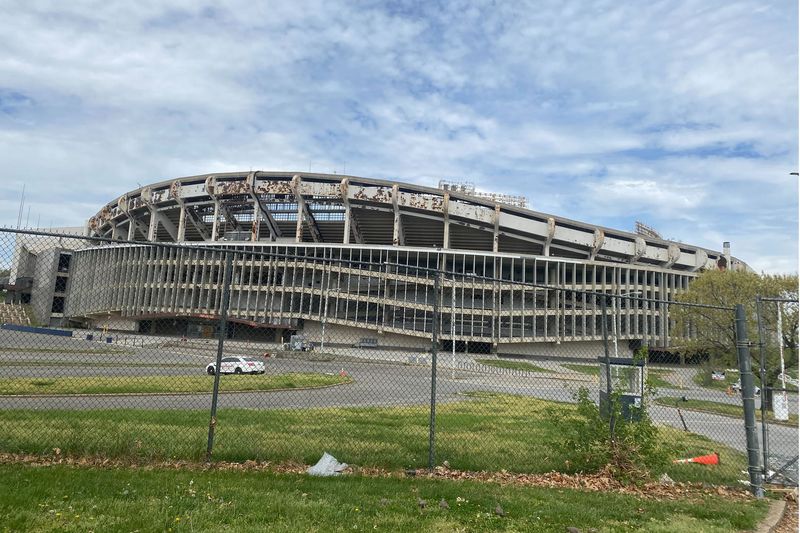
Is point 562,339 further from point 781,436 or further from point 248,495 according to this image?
point 248,495

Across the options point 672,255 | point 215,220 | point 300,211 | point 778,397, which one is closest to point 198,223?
point 215,220

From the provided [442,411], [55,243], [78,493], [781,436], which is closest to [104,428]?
[78,493]

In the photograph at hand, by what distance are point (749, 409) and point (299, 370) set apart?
1248cm

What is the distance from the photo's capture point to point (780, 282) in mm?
30562

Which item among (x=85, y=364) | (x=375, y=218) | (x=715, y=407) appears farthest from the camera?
(x=375, y=218)

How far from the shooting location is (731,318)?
25000mm

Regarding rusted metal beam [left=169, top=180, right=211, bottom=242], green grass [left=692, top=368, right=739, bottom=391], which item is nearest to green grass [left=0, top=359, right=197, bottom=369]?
green grass [left=692, top=368, right=739, bottom=391]

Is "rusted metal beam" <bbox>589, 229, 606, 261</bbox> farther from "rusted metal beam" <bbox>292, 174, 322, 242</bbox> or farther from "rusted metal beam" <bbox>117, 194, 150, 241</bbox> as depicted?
"rusted metal beam" <bbox>117, 194, 150, 241</bbox>

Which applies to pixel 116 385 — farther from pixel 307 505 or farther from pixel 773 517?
pixel 773 517

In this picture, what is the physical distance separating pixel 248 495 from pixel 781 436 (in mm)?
15840

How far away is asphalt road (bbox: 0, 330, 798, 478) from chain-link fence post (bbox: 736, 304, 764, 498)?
2.50 metres

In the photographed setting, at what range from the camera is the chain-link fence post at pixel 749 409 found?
7.04m

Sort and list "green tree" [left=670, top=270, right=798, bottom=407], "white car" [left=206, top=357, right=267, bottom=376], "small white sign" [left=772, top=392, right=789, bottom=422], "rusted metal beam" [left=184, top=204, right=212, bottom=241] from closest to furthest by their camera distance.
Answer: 1. "small white sign" [left=772, top=392, right=789, bottom=422]
2. "white car" [left=206, top=357, right=267, bottom=376]
3. "green tree" [left=670, top=270, right=798, bottom=407]
4. "rusted metal beam" [left=184, top=204, right=212, bottom=241]

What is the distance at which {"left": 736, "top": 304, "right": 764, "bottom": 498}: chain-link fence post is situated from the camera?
7.04 metres
